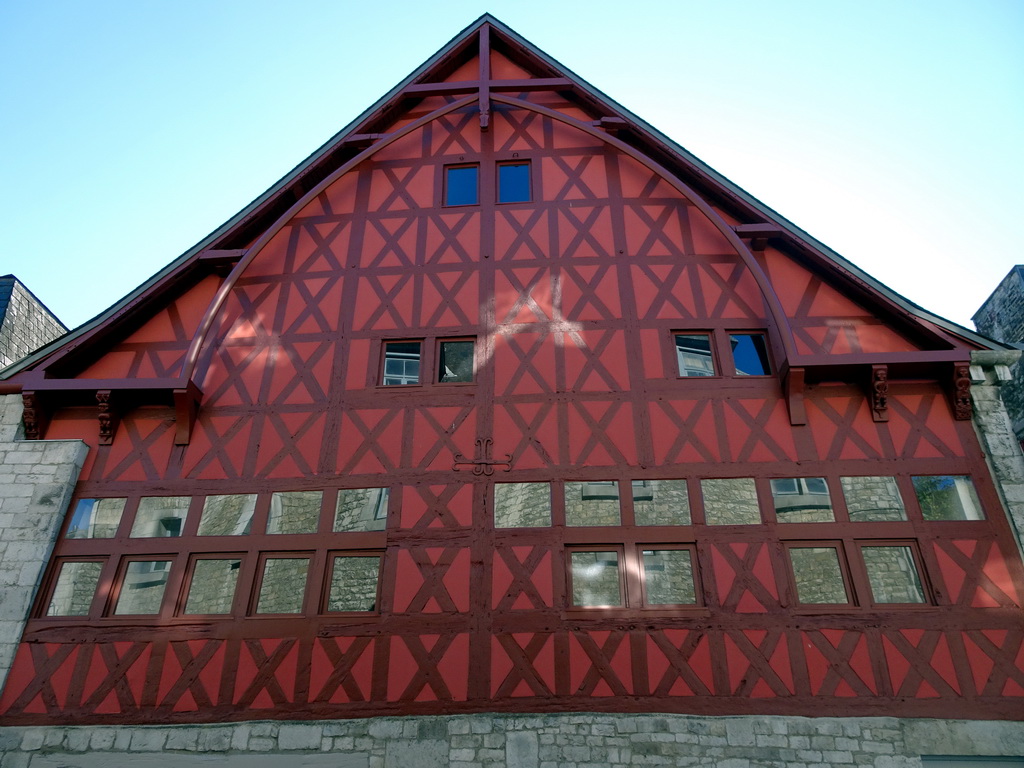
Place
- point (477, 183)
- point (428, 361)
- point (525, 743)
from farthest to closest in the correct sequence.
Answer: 1. point (477, 183)
2. point (428, 361)
3. point (525, 743)

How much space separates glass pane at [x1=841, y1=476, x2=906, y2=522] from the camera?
8656 mm

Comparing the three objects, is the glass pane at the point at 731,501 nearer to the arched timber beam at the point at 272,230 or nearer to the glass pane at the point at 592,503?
the glass pane at the point at 592,503

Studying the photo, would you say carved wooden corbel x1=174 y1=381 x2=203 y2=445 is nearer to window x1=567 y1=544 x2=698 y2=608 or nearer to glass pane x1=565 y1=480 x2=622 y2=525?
glass pane x1=565 y1=480 x2=622 y2=525

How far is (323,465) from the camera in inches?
366

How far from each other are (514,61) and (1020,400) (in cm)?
1097

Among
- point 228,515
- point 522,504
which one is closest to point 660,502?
point 522,504

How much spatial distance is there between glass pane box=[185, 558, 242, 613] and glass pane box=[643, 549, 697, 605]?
495 centimetres

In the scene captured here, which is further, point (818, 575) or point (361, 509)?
point (361, 509)

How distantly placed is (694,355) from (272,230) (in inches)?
248

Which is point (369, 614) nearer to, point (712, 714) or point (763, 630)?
point (712, 714)

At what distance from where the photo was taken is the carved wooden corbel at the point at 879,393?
356 inches

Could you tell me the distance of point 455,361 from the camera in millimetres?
10023

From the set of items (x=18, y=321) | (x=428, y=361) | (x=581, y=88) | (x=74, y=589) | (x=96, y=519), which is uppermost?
(x=581, y=88)

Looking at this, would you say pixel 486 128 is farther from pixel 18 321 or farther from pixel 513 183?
pixel 18 321
